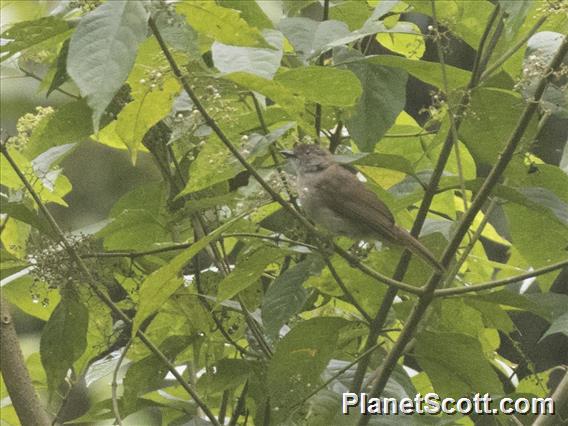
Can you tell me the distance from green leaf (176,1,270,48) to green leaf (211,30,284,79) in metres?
0.05

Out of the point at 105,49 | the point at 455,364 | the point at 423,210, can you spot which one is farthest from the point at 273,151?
the point at 105,49

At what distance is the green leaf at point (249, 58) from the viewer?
4.96 ft

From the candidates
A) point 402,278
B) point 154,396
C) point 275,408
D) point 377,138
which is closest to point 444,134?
point 377,138

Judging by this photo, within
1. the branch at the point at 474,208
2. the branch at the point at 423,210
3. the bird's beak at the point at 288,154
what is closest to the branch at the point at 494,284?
the branch at the point at 474,208

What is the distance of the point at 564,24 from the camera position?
6.56ft

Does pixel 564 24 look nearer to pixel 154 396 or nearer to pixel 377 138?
pixel 377 138

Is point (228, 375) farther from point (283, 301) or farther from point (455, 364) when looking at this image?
point (455, 364)

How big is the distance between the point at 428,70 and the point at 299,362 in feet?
1.79

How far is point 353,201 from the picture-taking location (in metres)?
2.41

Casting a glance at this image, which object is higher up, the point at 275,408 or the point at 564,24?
the point at 564,24

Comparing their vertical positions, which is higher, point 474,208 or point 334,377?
point 474,208

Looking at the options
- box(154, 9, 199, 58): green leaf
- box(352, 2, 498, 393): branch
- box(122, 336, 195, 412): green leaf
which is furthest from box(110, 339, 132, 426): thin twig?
box(154, 9, 199, 58): green leaf

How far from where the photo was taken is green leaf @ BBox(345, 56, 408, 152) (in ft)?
6.38

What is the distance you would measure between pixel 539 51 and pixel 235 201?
0.58 m
